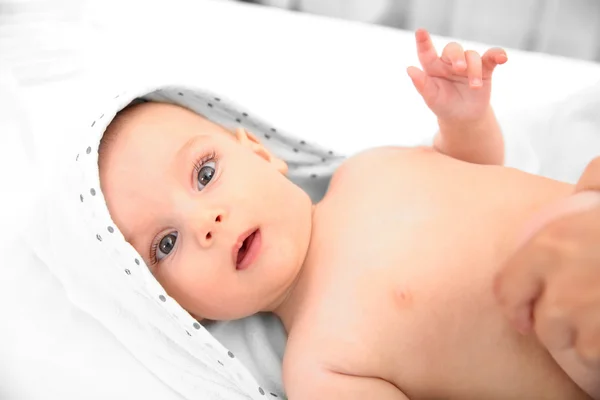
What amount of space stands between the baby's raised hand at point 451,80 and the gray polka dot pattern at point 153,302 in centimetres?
34

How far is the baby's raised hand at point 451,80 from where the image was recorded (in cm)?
87

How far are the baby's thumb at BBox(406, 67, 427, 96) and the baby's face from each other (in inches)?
9.1

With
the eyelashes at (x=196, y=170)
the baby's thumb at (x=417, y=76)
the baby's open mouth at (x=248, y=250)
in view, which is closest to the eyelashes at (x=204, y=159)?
the eyelashes at (x=196, y=170)

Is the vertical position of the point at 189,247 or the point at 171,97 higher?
the point at 171,97

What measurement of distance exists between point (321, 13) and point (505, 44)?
0.43 m

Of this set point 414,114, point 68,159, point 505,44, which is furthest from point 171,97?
point 505,44

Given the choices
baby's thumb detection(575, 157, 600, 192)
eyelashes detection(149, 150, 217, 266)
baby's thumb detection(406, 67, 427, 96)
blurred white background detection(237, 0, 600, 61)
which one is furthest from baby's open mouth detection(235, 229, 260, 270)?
blurred white background detection(237, 0, 600, 61)

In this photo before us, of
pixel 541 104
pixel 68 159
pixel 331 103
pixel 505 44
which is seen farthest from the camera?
pixel 505 44

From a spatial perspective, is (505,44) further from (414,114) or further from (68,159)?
(68,159)

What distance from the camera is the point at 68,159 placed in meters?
0.96

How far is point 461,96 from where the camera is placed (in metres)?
0.96

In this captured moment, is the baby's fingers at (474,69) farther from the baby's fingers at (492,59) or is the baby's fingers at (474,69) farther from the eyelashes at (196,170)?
the eyelashes at (196,170)

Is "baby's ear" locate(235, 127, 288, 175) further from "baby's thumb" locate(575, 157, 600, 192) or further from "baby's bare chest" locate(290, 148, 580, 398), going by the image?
"baby's thumb" locate(575, 157, 600, 192)

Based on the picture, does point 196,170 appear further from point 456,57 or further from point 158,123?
point 456,57
